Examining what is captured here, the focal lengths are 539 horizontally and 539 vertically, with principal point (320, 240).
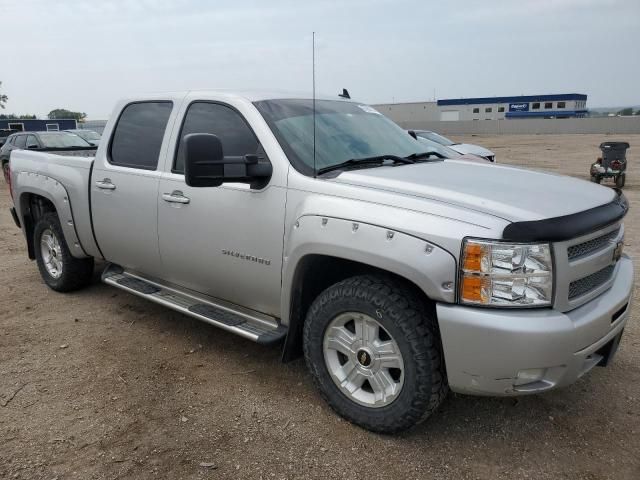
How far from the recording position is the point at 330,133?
3482 mm

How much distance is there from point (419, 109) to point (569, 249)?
293ft

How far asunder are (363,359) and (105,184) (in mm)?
2611

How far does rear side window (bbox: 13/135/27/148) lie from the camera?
15.4 m

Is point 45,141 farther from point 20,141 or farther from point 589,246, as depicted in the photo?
point 589,246

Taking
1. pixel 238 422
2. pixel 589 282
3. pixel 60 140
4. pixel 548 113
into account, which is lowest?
pixel 238 422

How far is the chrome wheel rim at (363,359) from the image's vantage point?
2766 millimetres

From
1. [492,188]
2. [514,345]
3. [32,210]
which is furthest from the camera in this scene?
[32,210]

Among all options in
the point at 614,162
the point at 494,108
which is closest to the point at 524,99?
the point at 494,108

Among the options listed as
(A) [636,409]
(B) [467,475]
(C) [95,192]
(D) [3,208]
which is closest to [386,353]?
(B) [467,475]

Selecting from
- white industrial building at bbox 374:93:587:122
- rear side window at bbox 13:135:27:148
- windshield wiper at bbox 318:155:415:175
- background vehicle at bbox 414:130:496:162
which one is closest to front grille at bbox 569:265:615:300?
windshield wiper at bbox 318:155:415:175

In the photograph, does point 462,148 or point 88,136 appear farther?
point 88,136

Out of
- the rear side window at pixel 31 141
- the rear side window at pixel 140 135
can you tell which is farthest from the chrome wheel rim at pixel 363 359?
the rear side window at pixel 31 141

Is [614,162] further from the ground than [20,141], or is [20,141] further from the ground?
[20,141]

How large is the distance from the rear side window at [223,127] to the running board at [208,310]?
92 centimetres
